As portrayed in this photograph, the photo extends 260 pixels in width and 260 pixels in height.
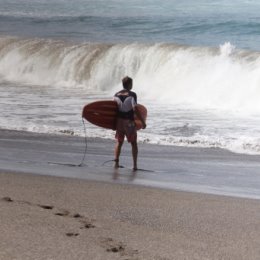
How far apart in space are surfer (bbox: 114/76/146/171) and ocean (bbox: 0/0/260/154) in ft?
8.16

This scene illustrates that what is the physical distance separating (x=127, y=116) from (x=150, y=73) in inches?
596

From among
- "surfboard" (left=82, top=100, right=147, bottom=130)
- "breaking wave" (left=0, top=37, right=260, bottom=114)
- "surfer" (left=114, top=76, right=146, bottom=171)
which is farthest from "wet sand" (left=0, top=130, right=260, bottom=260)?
"breaking wave" (left=0, top=37, right=260, bottom=114)

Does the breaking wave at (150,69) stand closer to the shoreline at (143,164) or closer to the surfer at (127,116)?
the shoreline at (143,164)

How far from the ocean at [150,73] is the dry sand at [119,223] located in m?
4.84

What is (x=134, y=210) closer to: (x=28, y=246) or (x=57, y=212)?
(x=57, y=212)

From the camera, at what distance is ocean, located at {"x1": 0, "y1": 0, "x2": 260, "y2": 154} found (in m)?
14.6

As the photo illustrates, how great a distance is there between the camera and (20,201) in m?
6.97

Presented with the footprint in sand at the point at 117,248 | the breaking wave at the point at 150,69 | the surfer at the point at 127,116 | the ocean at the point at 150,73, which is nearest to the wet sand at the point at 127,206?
the footprint in sand at the point at 117,248

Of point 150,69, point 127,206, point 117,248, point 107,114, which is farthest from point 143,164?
point 150,69

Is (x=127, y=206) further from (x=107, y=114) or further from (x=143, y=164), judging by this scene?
(x=107, y=114)

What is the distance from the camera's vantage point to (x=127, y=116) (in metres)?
10.3

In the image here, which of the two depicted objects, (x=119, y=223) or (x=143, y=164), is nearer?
(x=119, y=223)

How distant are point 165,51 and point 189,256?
21.1m

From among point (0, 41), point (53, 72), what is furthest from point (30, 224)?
point (0, 41)
